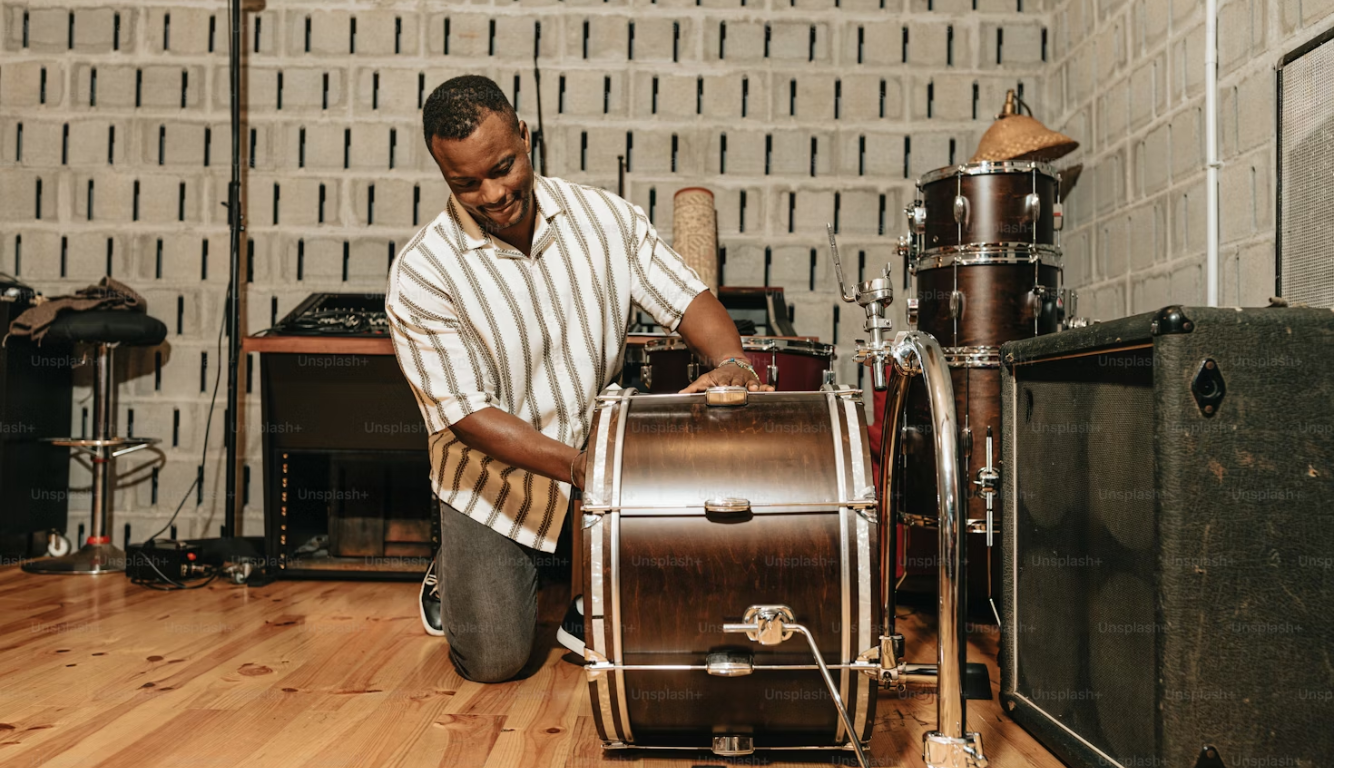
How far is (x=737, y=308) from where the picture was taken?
10.9 ft

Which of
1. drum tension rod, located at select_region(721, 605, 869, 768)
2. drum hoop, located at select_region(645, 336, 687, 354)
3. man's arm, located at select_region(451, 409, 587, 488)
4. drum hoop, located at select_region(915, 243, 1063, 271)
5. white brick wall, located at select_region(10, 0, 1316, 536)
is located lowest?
drum tension rod, located at select_region(721, 605, 869, 768)

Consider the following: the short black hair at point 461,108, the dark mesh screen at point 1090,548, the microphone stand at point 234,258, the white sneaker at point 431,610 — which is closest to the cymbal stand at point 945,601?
the dark mesh screen at point 1090,548

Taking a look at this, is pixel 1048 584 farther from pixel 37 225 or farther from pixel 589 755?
pixel 37 225

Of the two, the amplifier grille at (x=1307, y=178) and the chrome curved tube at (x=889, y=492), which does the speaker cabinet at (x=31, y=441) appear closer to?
the chrome curved tube at (x=889, y=492)

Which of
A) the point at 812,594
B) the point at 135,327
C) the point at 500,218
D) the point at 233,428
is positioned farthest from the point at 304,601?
the point at 812,594

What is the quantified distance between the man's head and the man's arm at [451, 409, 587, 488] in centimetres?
44

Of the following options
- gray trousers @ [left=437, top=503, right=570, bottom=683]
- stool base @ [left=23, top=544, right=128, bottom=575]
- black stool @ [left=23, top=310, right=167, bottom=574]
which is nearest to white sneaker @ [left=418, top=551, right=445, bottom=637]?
gray trousers @ [left=437, top=503, right=570, bottom=683]

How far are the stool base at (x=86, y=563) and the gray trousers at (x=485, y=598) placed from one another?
5.86ft

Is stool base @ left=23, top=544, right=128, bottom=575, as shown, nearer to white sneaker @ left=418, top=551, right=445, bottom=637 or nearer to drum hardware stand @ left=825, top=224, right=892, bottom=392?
white sneaker @ left=418, top=551, right=445, bottom=637

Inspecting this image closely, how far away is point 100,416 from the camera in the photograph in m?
3.26

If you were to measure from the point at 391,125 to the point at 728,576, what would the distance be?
2.77 m

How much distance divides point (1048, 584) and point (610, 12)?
9.08 feet

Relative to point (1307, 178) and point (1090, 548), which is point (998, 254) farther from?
point (1090, 548)

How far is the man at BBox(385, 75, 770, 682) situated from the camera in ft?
6.28
